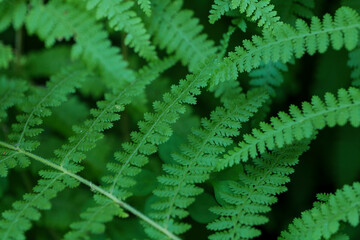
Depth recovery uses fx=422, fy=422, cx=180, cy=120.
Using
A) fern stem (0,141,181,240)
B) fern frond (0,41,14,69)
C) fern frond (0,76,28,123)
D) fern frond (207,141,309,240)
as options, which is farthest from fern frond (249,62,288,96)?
fern frond (0,41,14,69)

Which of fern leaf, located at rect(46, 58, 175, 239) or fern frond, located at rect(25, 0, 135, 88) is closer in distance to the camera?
fern leaf, located at rect(46, 58, 175, 239)

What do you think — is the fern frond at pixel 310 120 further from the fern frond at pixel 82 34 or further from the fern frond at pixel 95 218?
the fern frond at pixel 82 34

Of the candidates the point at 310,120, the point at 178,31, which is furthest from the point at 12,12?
the point at 310,120

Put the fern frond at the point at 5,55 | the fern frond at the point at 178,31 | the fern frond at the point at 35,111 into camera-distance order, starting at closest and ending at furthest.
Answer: the fern frond at the point at 35,111
the fern frond at the point at 178,31
the fern frond at the point at 5,55

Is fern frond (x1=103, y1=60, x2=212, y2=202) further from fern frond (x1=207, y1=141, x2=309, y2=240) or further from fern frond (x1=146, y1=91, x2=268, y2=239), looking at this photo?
fern frond (x1=207, y1=141, x2=309, y2=240)

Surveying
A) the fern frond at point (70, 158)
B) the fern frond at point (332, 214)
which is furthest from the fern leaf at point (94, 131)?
the fern frond at point (332, 214)
